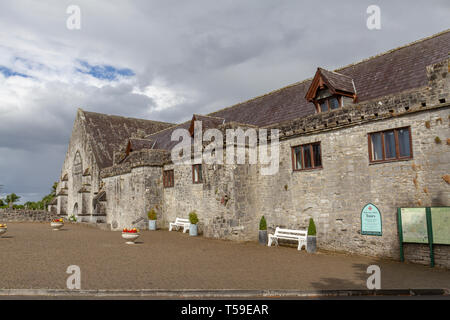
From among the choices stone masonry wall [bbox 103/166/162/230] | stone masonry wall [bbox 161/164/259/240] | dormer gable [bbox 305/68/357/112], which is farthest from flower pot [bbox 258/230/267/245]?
stone masonry wall [bbox 103/166/162/230]

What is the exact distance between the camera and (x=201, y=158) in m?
18.1

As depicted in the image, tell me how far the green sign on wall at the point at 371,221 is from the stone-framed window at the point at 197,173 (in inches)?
368

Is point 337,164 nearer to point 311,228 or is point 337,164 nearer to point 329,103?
point 311,228

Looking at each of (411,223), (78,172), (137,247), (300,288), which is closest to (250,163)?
(137,247)

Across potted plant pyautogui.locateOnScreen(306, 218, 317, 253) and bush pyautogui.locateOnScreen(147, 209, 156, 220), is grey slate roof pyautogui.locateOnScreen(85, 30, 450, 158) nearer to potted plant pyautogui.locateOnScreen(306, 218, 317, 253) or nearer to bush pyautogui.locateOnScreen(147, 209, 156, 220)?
potted plant pyautogui.locateOnScreen(306, 218, 317, 253)

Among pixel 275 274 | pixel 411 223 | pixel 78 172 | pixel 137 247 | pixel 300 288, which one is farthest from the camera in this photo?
pixel 78 172

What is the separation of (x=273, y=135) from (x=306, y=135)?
66.8 inches

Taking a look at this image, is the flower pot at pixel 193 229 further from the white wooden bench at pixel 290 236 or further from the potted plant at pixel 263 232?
the white wooden bench at pixel 290 236

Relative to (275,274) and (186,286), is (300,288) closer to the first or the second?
(275,274)

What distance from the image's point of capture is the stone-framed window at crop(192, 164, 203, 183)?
18.7 meters

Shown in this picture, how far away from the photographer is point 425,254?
1027 cm

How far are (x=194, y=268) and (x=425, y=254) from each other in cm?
715

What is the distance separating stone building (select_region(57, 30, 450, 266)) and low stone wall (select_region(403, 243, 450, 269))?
4cm

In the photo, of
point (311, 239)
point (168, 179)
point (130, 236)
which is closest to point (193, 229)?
point (130, 236)
